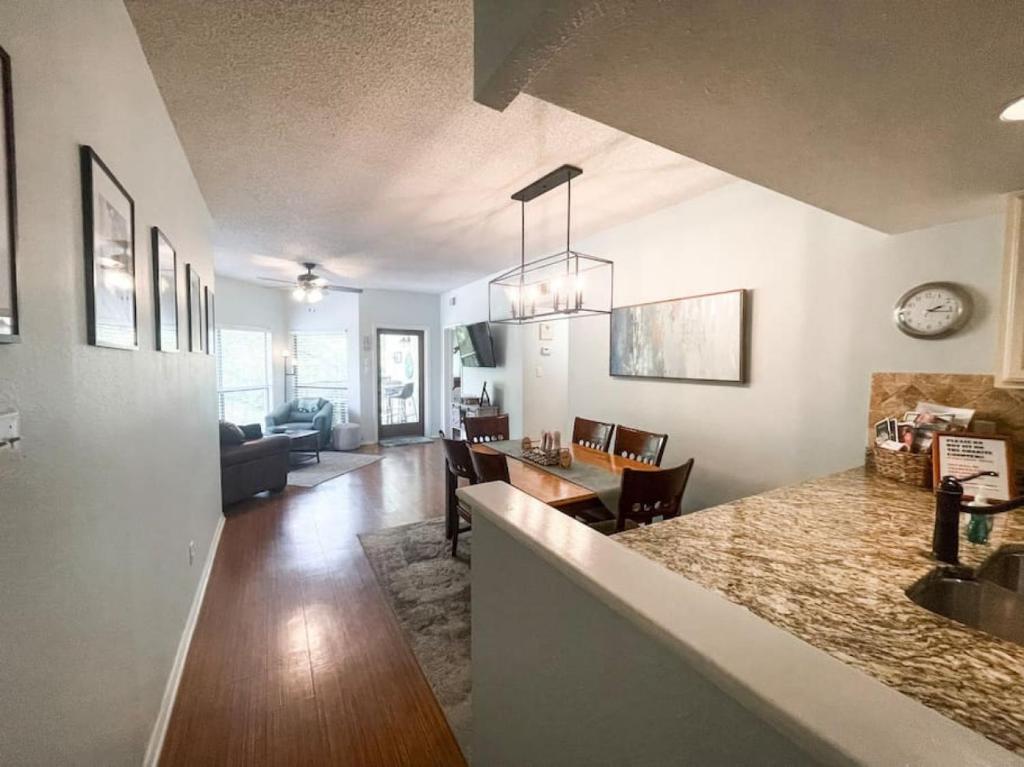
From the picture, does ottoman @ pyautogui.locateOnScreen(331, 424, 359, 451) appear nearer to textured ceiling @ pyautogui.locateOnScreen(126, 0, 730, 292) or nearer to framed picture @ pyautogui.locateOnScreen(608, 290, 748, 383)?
textured ceiling @ pyautogui.locateOnScreen(126, 0, 730, 292)

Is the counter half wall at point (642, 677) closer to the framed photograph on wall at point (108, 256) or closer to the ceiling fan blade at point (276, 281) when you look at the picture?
the framed photograph on wall at point (108, 256)

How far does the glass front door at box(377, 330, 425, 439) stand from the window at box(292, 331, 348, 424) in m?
0.64

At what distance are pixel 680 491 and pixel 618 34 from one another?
1872 mm

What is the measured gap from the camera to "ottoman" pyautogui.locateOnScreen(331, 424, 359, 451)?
639cm

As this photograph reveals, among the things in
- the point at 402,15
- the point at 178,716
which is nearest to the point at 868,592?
the point at 402,15

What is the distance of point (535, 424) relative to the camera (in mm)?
5148

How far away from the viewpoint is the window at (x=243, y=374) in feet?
20.0

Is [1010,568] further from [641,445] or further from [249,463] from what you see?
[249,463]

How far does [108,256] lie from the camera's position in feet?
3.79

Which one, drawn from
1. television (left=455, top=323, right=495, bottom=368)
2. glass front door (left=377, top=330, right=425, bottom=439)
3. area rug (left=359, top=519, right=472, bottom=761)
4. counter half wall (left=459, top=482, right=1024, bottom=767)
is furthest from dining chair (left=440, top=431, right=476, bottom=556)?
glass front door (left=377, top=330, right=425, bottom=439)

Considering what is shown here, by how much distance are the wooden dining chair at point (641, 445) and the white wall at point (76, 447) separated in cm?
247

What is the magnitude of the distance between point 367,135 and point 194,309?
1505mm

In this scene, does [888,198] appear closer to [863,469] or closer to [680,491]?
[863,469]

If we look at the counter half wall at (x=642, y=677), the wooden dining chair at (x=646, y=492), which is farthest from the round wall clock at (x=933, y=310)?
the counter half wall at (x=642, y=677)
